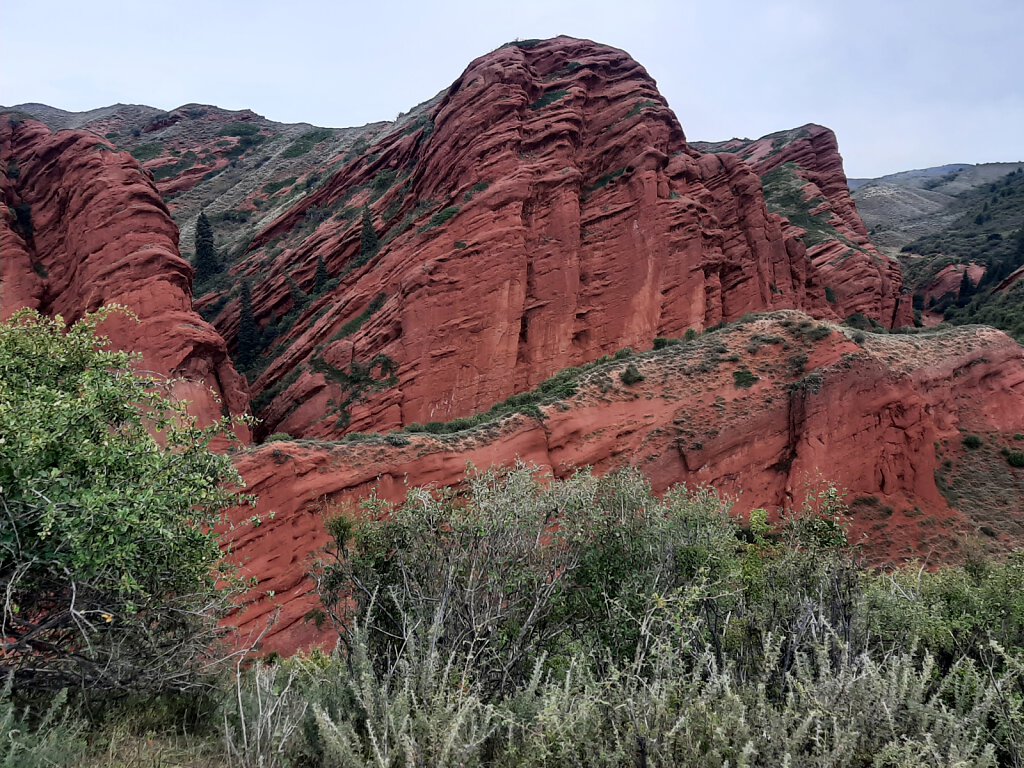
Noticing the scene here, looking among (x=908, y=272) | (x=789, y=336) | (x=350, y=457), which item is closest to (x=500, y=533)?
(x=350, y=457)

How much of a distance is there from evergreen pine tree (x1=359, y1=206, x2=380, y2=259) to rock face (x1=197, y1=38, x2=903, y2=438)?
382 millimetres

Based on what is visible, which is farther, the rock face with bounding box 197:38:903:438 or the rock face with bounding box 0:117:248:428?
the rock face with bounding box 197:38:903:438

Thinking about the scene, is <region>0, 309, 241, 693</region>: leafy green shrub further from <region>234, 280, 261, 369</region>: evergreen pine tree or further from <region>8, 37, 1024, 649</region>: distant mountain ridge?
<region>234, 280, 261, 369</region>: evergreen pine tree

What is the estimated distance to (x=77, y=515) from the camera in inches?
195

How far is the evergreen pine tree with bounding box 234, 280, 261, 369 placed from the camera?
120 ft

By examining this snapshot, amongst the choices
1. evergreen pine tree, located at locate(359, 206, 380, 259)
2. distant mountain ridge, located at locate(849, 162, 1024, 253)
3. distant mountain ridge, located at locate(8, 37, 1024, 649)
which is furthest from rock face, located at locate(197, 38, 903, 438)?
distant mountain ridge, located at locate(849, 162, 1024, 253)

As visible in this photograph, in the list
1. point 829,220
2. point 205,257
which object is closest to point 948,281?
point 829,220

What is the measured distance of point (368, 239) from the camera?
3738 centimetres

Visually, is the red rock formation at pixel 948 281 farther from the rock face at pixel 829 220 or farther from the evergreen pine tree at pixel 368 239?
the evergreen pine tree at pixel 368 239

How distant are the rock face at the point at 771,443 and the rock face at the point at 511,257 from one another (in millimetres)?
9845

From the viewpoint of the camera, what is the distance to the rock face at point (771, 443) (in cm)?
1852

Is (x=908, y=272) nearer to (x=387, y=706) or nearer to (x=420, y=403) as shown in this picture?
(x=420, y=403)

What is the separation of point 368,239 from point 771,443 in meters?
29.6

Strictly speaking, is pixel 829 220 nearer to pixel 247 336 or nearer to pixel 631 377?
pixel 631 377
